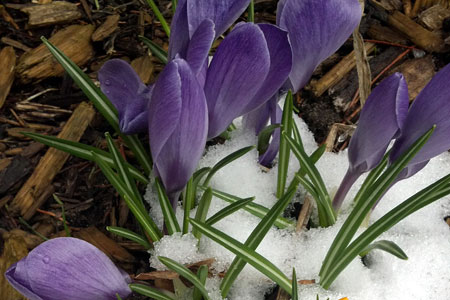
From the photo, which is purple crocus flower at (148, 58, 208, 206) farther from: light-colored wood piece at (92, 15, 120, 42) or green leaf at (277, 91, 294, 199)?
light-colored wood piece at (92, 15, 120, 42)

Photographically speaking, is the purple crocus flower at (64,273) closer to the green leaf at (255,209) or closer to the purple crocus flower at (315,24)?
the green leaf at (255,209)

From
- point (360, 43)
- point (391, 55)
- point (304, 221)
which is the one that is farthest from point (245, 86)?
point (391, 55)

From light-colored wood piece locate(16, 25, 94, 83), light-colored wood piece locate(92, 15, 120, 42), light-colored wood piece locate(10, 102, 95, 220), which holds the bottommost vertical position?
light-colored wood piece locate(10, 102, 95, 220)

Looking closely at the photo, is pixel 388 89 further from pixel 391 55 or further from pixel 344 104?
pixel 391 55

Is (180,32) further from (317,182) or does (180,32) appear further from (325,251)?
(325,251)

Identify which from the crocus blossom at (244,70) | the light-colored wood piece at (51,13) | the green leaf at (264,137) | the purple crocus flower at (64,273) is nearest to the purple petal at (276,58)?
the crocus blossom at (244,70)

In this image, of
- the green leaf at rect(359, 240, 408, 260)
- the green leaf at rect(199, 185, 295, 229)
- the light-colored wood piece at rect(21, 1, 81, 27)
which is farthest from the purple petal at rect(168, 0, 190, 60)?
the light-colored wood piece at rect(21, 1, 81, 27)
